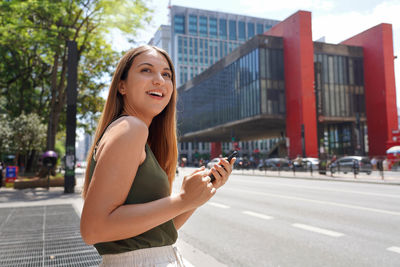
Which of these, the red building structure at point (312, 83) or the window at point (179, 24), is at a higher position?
the window at point (179, 24)

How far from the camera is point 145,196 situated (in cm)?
132

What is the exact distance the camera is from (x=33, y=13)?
16891 millimetres

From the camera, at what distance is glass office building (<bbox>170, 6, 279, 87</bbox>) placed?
11269 centimetres

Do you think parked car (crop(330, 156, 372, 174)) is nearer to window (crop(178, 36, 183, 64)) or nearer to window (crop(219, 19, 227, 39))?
window (crop(178, 36, 183, 64))

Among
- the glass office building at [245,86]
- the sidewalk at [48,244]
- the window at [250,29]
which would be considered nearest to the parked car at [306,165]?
the glass office building at [245,86]

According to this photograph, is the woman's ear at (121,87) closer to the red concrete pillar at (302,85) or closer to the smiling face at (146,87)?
the smiling face at (146,87)

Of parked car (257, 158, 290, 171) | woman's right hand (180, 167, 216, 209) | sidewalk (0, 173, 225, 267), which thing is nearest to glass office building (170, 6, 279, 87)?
parked car (257, 158, 290, 171)

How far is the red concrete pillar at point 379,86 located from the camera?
41.6 metres

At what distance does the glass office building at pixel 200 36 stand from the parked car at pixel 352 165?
86.7 meters

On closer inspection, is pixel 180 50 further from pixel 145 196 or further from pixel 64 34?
pixel 145 196

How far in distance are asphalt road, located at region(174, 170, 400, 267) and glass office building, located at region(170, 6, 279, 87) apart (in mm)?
101691

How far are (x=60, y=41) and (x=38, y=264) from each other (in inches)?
563

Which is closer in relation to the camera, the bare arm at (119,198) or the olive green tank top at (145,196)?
the bare arm at (119,198)

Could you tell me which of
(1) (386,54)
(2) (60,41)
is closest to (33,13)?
(2) (60,41)
